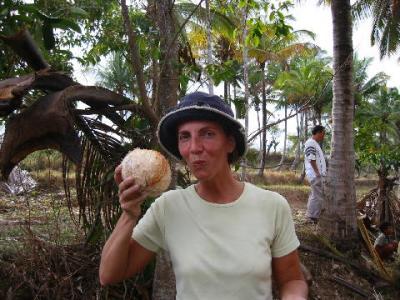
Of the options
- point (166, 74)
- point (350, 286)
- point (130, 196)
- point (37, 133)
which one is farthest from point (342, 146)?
point (130, 196)

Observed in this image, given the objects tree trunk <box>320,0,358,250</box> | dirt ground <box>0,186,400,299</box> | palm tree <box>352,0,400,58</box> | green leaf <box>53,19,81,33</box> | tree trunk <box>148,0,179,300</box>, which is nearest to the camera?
green leaf <box>53,19,81,33</box>

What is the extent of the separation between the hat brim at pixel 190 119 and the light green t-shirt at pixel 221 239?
0.65 ft

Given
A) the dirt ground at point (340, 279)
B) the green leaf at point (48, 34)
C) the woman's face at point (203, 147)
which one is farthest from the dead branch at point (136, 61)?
the dirt ground at point (340, 279)

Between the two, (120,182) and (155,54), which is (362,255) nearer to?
(155,54)

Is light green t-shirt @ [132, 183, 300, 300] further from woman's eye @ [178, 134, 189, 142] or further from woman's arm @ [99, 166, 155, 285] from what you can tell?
woman's eye @ [178, 134, 189, 142]

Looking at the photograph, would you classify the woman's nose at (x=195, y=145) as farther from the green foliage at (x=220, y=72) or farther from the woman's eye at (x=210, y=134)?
the green foliage at (x=220, y=72)

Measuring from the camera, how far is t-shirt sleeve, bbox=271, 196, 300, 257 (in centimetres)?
158

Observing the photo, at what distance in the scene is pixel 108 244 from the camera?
155 centimetres

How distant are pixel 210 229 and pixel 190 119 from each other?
410 mm

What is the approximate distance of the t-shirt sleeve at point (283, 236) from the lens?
62.4 inches

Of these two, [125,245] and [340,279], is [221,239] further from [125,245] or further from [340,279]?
[340,279]

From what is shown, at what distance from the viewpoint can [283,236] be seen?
1.59 meters

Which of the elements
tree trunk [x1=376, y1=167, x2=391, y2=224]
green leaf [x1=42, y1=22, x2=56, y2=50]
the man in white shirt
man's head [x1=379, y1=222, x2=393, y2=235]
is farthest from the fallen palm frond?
tree trunk [x1=376, y1=167, x2=391, y2=224]

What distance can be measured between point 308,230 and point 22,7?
561 centimetres
